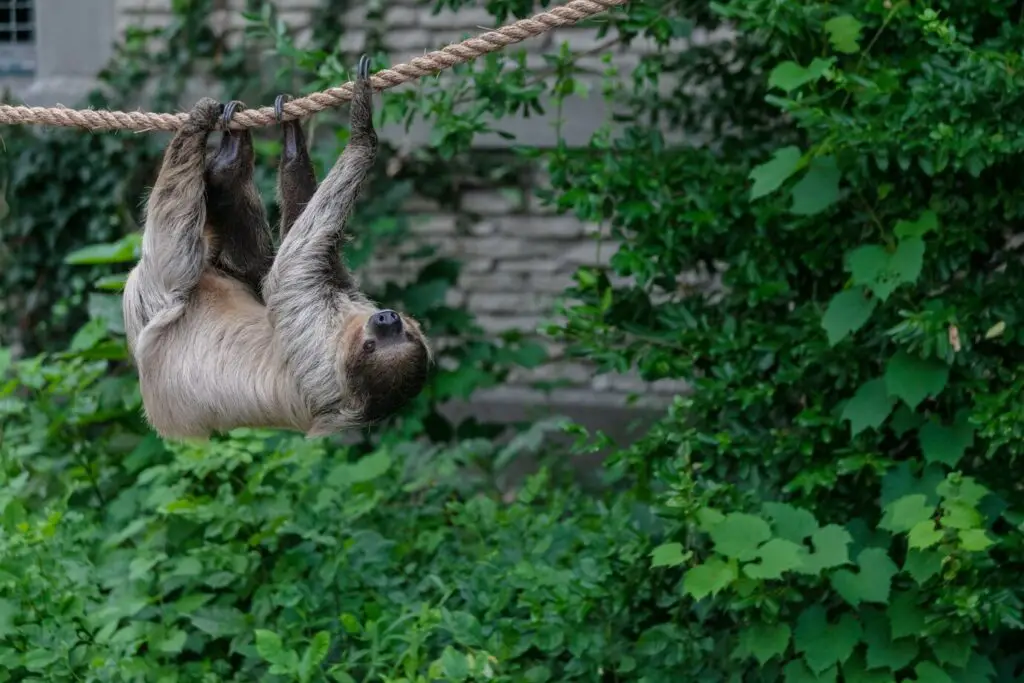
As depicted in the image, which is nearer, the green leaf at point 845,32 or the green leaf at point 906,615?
the green leaf at point 906,615

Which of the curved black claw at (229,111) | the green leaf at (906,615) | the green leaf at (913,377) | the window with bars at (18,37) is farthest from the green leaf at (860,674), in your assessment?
the window with bars at (18,37)

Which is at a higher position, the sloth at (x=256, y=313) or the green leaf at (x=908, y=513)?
the sloth at (x=256, y=313)

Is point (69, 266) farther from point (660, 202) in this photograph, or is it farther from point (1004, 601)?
point (1004, 601)

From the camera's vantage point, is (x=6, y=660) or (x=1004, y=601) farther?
(x=6, y=660)

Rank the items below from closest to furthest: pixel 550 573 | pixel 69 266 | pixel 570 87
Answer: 1. pixel 550 573
2. pixel 570 87
3. pixel 69 266

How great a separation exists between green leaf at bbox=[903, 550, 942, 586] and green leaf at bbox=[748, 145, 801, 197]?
1.42m

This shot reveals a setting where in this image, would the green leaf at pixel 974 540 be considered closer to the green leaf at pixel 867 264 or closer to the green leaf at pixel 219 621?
the green leaf at pixel 867 264

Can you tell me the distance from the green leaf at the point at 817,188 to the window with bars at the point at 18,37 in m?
6.73

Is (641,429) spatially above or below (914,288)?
below

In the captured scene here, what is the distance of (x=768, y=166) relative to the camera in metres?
5.00

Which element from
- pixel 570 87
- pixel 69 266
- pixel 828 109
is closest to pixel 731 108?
pixel 570 87

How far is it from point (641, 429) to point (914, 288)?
3.11 m

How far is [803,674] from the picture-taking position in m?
4.84

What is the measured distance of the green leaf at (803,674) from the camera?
188 inches
